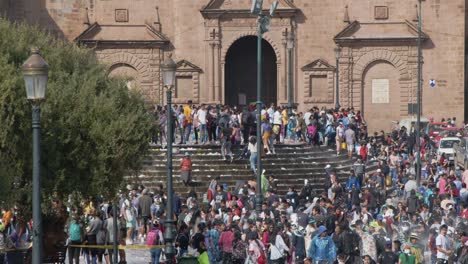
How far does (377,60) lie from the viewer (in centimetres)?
6712

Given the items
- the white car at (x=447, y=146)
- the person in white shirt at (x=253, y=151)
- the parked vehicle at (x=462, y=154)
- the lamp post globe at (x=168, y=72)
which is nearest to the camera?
the lamp post globe at (x=168, y=72)

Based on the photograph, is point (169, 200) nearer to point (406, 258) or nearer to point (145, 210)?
point (406, 258)

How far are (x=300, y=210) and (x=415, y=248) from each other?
722cm

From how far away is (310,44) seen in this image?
67125 millimetres

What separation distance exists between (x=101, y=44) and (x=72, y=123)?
111ft

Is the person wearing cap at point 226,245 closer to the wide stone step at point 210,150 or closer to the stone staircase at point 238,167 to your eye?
the stone staircase at point 238,167

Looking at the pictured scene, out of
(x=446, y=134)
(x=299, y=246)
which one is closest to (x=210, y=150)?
(x=446, y=134)

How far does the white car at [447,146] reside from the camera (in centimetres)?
5712

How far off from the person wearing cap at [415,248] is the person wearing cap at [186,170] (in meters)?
14.4

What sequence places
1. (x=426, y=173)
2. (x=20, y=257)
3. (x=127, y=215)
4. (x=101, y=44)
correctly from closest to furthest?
(x=20, y=257) < (x=127, y=215) < (x=426, y=173) < (x=101, y=44)

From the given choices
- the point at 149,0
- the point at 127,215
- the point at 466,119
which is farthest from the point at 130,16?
the point at 127,215

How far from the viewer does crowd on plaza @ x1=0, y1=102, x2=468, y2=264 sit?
34031 mm

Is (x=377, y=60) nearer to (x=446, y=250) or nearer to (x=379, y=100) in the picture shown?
(x=379, y=100)

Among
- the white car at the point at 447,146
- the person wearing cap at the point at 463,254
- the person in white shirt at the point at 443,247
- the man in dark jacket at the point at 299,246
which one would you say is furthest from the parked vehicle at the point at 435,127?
the person wearing cap at the point at 463,254
